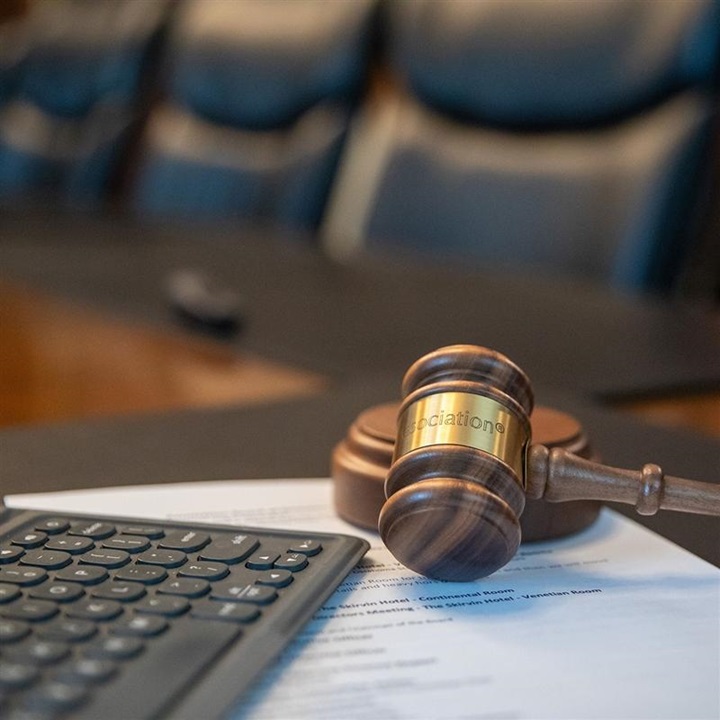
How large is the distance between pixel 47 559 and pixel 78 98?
247 cm

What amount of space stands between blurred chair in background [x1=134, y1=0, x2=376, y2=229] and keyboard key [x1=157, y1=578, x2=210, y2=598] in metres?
1.61

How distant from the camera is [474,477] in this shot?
0.42 meters

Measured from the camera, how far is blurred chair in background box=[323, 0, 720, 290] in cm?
139

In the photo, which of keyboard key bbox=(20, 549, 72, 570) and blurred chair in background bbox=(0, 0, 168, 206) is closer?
keyboard key bbox=(20, 549, 72, 570)

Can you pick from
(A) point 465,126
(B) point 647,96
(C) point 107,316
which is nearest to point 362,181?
(A) point 465,126

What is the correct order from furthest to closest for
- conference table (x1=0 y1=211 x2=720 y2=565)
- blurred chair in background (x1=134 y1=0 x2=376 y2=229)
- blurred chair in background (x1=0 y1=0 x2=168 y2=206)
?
blurred chair in background (x1=0 y1=0 x2=168 y2=206)
blurred chair in background (x1=134 y1=0 x2=376 y2=229)
conference table (x1=0 y1=211 x2=720 y2=565)

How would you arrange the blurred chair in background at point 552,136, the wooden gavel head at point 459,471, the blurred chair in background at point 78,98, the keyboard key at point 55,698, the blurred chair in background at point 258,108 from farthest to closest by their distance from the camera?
1. the blurred chair in background at point 78,98
2. the blurred chair in background at point 258,108
3. the blurred chair in background at point 552,136
4. the wooden gavel head at point 459,471
5. the keyboard key at point 55,698

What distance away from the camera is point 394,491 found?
448mm

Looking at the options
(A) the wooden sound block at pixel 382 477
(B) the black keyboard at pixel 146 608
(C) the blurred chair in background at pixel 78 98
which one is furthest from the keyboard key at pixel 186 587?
(C) the blurred chair in background at pixel 78 98

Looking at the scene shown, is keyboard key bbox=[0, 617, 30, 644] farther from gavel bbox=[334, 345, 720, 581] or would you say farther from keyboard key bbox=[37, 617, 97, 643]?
gavel bbox=[334, 345, 720, 581]

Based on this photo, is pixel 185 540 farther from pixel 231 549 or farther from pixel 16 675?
pixel 16 675

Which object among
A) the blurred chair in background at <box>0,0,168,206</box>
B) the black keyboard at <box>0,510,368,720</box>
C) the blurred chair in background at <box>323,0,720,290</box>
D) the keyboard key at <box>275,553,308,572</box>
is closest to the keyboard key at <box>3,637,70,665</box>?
the black keyboard at <box>0,510,368,720</box>

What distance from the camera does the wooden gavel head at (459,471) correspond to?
1.38ft

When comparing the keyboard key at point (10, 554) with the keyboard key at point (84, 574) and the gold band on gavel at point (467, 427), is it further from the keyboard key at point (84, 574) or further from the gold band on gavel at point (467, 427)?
the gold band on gavel at point (467, 427)
